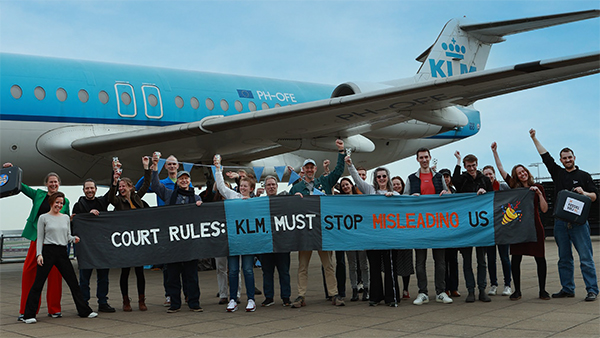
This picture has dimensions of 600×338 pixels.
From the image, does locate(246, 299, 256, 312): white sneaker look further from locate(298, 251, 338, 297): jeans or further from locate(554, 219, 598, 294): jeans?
locate(554, 219, 598, 294): jeans

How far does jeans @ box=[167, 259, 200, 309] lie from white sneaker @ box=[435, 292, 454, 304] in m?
3.18

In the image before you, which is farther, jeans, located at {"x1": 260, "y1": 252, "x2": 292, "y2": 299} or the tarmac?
jeans, located at {"x1": 260, "y1": 252, "x2": 292, "y2": 299}

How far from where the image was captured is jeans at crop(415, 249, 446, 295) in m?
7.47

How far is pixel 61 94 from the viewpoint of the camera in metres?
12.6

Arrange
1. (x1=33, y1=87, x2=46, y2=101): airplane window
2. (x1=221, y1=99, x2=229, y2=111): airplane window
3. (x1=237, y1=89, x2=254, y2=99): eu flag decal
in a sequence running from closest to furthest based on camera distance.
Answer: (x1=33, y1=87, x2=46, y2=101): airplane window
(x1=221, y1=99, x2=229, y2=111): airplane window
(x1=237, y1=89, x2=254, y2=99): eu flag decal

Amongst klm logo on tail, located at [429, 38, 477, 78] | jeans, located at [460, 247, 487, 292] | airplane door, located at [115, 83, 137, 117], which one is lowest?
jeans, located at [460, 247, 487, 292]

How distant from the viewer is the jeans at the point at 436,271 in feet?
24.5

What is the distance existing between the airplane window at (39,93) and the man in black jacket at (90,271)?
5.44 metres

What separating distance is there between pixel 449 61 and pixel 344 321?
13.5 metres

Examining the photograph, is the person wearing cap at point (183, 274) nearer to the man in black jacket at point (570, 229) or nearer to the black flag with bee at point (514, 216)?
the black flag with bee at point (514, 216)

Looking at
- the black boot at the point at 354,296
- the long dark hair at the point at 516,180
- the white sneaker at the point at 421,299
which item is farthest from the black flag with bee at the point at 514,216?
the black boot at the point at 354,296

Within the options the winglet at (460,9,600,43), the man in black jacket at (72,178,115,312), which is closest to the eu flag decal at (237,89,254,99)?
the winglet at (460,9,600,43)

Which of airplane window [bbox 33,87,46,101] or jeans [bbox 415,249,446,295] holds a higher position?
airplane window [bbox 33,87,46,101]

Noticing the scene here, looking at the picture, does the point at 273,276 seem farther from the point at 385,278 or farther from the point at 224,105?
the point at 224,105
